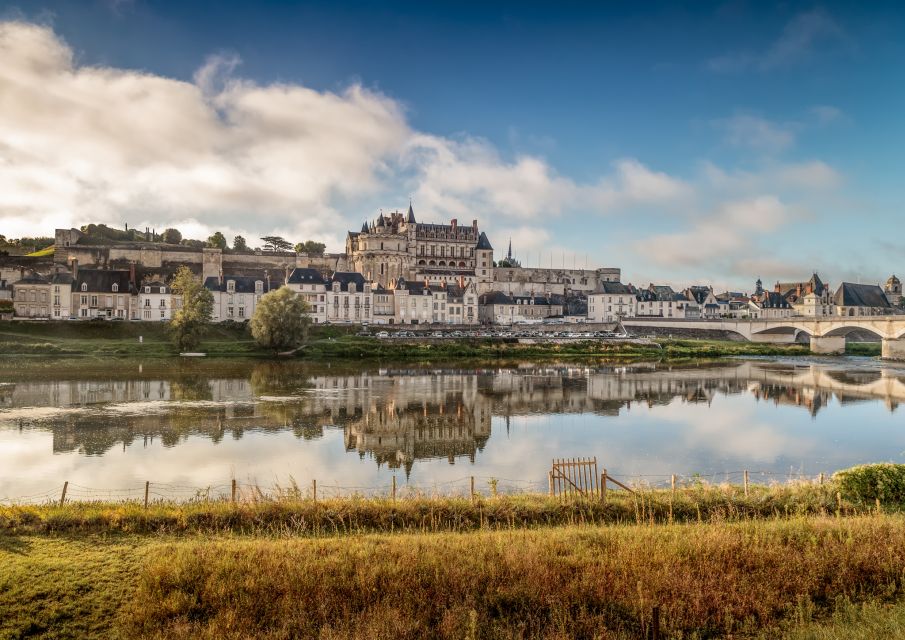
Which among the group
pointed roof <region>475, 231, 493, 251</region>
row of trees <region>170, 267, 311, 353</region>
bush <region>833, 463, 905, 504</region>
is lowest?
bush <region>833, 463, 905, 504</region>

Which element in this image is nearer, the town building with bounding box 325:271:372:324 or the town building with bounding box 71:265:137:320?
the town building with bounding box 71:265:137:320

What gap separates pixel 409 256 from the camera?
254ft

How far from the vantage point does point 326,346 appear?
4269 cm

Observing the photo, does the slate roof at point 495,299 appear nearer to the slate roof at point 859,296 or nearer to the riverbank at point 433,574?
the slate roof at point 859,296

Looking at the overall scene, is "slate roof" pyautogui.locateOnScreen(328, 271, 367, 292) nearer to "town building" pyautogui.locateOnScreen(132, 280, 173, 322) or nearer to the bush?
"town building" pyautogui.locateOnScreen(132, 280, 173, 322)

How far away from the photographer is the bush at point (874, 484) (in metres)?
9.64

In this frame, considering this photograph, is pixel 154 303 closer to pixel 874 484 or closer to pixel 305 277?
pixel 305 277

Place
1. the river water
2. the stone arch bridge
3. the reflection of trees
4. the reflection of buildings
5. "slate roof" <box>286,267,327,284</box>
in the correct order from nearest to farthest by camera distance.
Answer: the river water < the reflection of buildings < the reflection of trees < the stone arch bridge < "slate roof" <box>286,267,327,284</box>

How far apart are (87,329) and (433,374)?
27.2 m

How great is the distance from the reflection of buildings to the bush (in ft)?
25.2

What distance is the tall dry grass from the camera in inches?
225

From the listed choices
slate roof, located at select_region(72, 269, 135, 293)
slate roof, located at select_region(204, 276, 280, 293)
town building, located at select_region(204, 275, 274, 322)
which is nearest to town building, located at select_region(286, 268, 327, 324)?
slate roof, located at select_region(204, 276, 280, 293)

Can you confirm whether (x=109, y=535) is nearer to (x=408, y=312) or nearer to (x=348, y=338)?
(x=348, y=338)

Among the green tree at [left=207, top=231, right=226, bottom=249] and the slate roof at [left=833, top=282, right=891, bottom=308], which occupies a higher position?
the green tree at [left=207, top=231, right=226, bottom=249]
